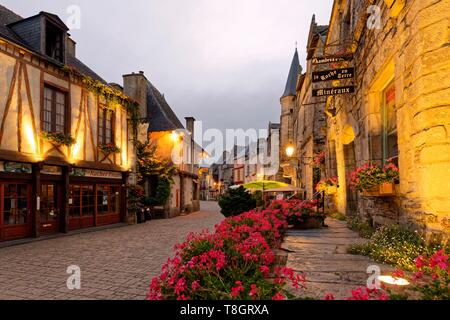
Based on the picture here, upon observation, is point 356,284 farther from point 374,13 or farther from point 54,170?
point 54,170

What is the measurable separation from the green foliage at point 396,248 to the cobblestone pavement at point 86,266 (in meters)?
3.22

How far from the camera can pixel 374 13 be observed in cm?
546

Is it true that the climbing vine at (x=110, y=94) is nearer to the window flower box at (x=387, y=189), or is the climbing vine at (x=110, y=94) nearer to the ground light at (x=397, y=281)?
the window flower box at (x=387, y=189)

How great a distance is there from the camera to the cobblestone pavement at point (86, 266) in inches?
170

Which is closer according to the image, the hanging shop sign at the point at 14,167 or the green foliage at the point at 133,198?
the hanging shop sign at the point at 14,167

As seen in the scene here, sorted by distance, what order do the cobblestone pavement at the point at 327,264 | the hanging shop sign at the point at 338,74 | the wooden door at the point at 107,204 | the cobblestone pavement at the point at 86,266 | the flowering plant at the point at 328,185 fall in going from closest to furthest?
1. the cobblestone pavement at the point at 327,264
2. the cobblestone pavement at the point at 86,266
3. the hanging shop sign at the point at 338,74
4. the flowering plant at the point at 328,185
5. the wooden door at the point at 107,204

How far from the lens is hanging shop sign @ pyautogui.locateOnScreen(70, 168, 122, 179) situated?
36.1ft

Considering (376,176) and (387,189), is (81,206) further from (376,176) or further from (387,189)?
(387,189)

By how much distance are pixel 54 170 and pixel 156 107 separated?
33.4 feet

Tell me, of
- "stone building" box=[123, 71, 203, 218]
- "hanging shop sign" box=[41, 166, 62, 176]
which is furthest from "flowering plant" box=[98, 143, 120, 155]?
"stone building" box=[123, 71, 203, 218]

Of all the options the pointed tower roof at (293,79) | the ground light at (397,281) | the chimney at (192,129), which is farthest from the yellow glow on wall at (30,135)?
the pointed tower roof at (293,79)

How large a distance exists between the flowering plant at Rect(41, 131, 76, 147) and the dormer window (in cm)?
288

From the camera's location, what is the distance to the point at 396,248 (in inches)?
147

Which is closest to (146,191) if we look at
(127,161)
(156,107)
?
(127,161)
